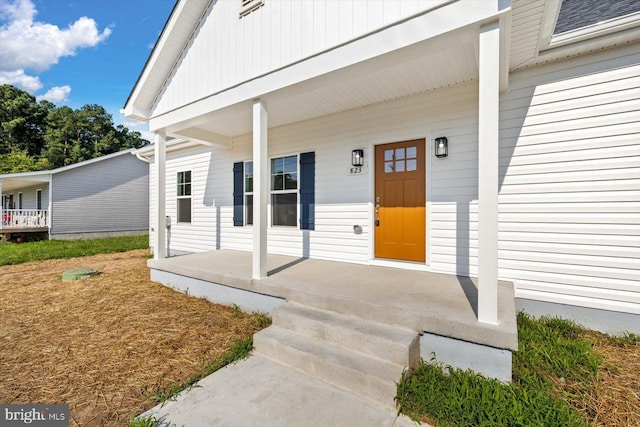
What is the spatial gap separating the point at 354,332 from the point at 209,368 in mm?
1384

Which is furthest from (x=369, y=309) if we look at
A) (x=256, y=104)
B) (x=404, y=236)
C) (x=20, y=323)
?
(x=20, y=323)

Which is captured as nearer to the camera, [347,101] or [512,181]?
[512,181]

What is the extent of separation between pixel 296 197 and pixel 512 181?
11.3 feet

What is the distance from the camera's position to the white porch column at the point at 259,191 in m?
3.71

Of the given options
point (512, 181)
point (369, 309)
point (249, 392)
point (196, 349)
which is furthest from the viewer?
point (512, 181)

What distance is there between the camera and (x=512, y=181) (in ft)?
11.4

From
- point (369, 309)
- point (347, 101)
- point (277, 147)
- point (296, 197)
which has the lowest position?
point (369, 309)

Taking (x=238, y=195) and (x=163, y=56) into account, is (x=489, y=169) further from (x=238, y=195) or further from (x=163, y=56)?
(x=163, y=56)

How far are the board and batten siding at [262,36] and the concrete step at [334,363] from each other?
3118mm

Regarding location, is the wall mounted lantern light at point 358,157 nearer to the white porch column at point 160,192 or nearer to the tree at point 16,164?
the white porch column at point 160,192

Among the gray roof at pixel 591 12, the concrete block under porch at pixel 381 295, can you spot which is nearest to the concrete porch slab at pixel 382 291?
the concrete block under porch at pixel 381 295

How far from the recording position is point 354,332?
250 cm

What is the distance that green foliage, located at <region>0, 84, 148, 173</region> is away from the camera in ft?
74.2

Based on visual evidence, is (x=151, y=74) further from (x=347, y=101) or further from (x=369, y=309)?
(x=369, y=309)
